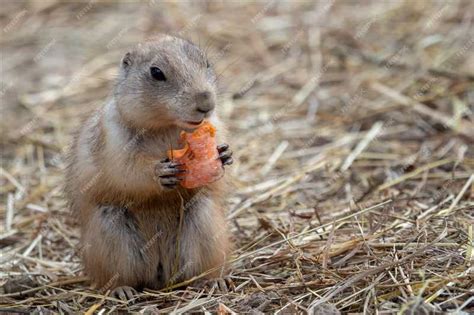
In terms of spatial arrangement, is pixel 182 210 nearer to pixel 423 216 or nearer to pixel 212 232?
pixel 212 232

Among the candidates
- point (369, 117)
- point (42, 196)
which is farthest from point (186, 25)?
point (42, 196)

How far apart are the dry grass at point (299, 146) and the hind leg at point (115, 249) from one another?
0.13 m

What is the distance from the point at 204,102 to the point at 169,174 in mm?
478

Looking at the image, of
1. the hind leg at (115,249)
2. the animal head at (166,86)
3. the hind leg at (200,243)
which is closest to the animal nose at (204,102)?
the animal head at (166,86)

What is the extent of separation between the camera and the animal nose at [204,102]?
14.4 ft

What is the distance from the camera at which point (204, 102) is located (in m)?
4.40

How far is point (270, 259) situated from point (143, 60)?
140cm

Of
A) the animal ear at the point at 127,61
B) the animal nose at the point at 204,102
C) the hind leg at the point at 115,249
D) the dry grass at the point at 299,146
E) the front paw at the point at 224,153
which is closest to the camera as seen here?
the animal nose at the point at 204,102

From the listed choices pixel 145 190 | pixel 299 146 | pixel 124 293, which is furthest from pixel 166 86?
pixel 299 146

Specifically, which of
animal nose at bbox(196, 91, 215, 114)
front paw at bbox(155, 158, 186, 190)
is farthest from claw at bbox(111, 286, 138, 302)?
animal nose at bbox(196, 91, 215, 114)

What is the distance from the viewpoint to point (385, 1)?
420 inches

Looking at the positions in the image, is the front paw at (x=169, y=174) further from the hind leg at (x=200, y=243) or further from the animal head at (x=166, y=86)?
the hind leg at (x=200, y=243)

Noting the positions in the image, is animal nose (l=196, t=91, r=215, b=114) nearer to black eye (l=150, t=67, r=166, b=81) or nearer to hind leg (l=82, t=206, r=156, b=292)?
black eye (l=150, t=67, r=166, b=81)

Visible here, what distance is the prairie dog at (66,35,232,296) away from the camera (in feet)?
15.5
